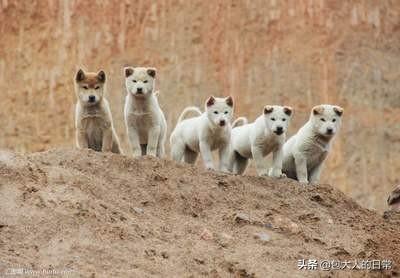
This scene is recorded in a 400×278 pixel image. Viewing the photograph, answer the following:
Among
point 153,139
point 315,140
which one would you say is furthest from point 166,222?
point 315,140

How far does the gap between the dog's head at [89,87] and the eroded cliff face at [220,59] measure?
23.6ft

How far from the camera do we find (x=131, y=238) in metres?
8.38

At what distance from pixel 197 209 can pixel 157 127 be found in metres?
1.80

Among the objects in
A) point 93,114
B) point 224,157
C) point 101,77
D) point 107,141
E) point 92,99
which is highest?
point 101,77

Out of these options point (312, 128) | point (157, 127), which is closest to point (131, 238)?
point (157, 127)

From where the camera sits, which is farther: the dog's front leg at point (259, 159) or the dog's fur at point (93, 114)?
the dog's front leg at point (259, 159)

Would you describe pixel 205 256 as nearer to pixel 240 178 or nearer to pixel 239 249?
pixel 239 249

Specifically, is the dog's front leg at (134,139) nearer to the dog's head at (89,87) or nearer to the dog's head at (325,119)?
the dog's head at (89,87)

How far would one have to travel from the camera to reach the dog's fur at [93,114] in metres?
10.8

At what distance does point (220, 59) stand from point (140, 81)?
26.1ft

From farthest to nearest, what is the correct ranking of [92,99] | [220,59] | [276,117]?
[220,59], [276,117], [92,99]

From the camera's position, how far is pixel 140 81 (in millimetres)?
10844

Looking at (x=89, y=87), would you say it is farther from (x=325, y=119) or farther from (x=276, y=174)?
(x=325, y=119)

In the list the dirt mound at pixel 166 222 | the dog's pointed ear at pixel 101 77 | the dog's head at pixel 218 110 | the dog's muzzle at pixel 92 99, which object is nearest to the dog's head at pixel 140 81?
the dog's pointed ear at pixel 101 77
